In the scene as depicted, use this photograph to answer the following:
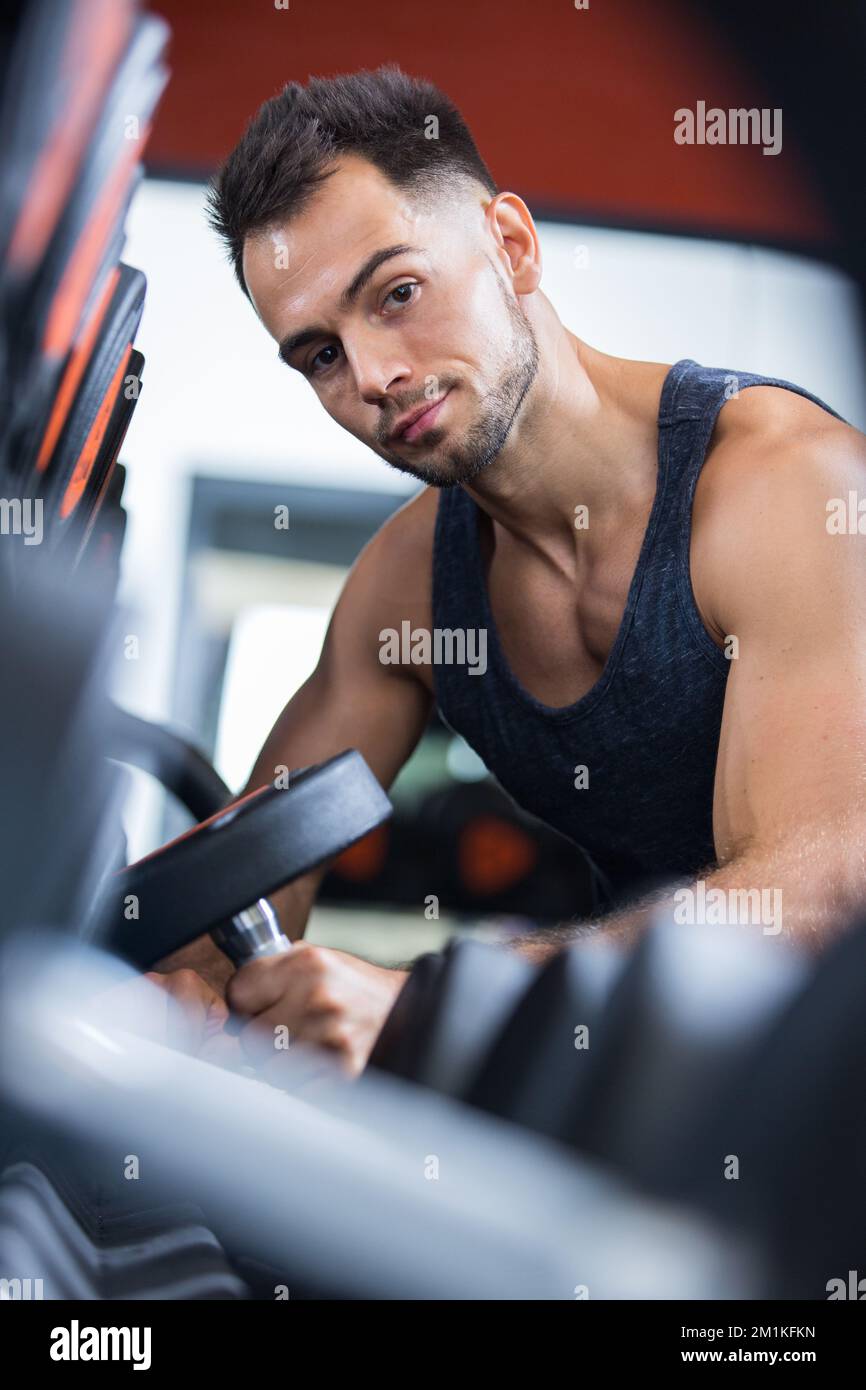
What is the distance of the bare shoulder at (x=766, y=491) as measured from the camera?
2.77 ft

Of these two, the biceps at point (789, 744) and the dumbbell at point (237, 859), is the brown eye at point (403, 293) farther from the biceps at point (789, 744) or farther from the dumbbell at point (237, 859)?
the dumbbell at point (237, 859)

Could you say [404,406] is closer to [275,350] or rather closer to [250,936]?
[250,936]

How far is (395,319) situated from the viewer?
3.01ft

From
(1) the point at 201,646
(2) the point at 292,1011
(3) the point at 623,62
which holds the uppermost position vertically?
(3) the point at 623,62

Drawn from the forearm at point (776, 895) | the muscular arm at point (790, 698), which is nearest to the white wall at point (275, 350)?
the muscular arm at point (790, 698)

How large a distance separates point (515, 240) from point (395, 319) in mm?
199

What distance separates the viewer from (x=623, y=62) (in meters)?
2.23

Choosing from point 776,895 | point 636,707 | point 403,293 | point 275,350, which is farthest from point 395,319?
point 275,350

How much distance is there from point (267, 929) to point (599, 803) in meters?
0.57

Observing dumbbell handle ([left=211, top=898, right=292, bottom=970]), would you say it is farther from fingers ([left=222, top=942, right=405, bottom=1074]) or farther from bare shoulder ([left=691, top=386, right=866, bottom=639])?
bare shoulder ([left=691, top=386, right=866, bottom=639])

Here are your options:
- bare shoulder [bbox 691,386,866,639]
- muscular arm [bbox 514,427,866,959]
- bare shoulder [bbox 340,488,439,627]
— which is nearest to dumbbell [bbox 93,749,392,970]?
muscular arm [bbox 514,427,866,959]

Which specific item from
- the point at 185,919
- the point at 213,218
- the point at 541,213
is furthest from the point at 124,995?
the point at 541,213

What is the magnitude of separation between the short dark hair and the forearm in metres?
0.58
